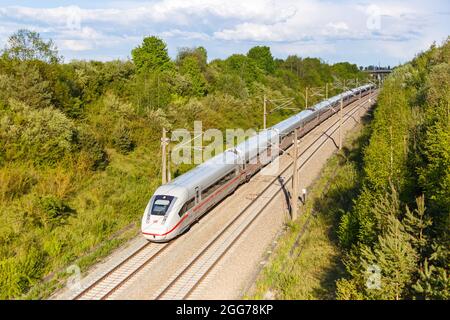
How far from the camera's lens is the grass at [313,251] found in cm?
1764

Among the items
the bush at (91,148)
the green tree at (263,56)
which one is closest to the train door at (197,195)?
the bush at (91,148)

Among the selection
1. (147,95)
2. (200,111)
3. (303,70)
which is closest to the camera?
(147,95)

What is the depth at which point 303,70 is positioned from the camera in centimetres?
11850

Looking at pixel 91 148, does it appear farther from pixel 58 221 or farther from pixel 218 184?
pixel 218 184

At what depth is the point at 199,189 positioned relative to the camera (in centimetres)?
2431

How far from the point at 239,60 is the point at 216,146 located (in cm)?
3916

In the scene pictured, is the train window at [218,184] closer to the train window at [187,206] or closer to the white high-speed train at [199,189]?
the white high-speed train at [199,189]

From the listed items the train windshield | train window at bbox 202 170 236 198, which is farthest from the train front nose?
train window at bbox 202 170 236 198

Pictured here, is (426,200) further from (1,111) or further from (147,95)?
(147,95)

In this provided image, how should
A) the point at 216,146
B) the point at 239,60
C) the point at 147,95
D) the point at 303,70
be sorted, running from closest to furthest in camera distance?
the point at 216,146
the point at 147,95
the point at 239,60
the point at 303,70

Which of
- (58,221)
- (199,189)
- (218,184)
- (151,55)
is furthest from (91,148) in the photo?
(151,55)

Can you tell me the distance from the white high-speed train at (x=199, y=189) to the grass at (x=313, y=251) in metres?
5.29

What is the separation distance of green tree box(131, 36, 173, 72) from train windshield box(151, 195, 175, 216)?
39.9 m

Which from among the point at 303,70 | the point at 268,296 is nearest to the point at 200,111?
the point at 268,296
